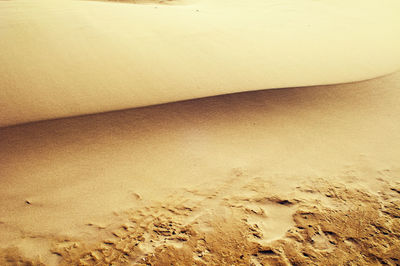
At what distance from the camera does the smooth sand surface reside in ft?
3.81

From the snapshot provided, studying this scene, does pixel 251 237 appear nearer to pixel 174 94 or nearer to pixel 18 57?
pixel 174 94

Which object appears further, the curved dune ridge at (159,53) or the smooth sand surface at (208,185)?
the curved dune ridge at (159,53)

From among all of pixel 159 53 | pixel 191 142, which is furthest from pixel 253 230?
pixel 159 53

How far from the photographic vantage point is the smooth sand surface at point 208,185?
1.16m

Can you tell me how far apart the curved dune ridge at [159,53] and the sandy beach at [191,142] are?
1 cm

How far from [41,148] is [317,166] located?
4.93 feet

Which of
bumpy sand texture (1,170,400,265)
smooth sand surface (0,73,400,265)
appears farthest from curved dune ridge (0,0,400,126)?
bumpy sand texture (1,170,400,265)

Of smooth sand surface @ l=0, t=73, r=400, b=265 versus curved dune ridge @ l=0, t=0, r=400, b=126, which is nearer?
smooth sand surface @ l=0, t=73, r=400, b=265

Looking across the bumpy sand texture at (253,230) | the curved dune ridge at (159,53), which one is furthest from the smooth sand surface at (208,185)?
the curved dune ridge at (159,53)

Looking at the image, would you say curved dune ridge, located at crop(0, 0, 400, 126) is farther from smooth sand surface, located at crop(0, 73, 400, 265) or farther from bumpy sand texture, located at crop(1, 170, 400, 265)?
bumpy sand texture, located at crop(1, 170, 400, 265)

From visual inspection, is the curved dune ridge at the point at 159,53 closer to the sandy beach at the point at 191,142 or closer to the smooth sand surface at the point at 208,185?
the sandy beach at the point at 191,142

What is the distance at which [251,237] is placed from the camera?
119 cm

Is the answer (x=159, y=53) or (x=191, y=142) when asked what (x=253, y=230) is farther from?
(x=159, y=53)

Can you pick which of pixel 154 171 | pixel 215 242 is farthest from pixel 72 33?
pixel 215 242
